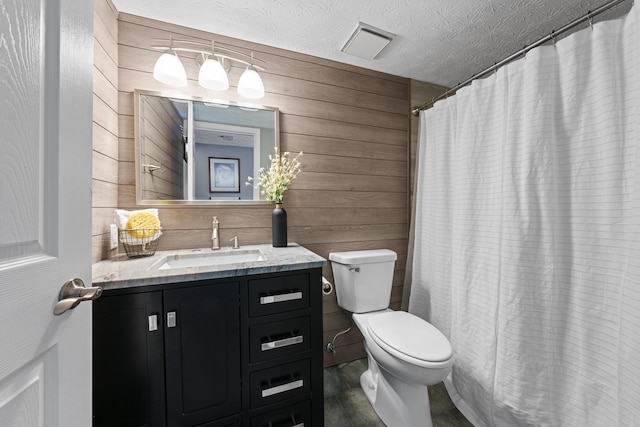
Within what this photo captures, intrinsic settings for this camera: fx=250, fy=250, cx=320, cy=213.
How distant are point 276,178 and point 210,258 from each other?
611mm

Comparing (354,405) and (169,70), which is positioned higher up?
(169,70)

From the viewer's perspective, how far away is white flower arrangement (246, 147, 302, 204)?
1573 millimetres

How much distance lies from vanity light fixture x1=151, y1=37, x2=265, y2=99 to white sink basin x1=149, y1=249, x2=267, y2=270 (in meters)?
0.96

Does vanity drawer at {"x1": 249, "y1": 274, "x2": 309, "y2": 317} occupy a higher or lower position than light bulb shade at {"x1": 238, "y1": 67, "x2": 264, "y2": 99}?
lower

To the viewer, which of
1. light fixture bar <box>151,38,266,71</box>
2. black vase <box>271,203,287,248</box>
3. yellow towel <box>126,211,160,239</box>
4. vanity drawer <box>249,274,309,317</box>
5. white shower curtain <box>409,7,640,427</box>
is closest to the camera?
white shower curtain <box>409,7,640,427</box>

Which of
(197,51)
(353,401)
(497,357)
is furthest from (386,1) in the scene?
(353,401)

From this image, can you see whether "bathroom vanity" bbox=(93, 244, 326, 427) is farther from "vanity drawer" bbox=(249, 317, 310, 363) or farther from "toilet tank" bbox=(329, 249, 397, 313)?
"toilet tank" bbox=(329, 249, 397, 313)

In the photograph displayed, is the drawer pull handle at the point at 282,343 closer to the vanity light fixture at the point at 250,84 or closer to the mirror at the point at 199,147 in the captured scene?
the mirror at the point at 199,147

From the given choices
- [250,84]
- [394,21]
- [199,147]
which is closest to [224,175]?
[199,147]

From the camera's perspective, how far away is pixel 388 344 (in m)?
1.26

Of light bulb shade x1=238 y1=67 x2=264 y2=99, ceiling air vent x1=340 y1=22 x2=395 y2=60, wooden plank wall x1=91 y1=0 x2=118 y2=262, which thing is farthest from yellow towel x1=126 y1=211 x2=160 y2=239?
ceiling air vent x1=340 y1=22 x2=395 y2=60

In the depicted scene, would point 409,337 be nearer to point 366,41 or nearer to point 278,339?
point 278,339

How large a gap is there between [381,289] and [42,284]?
5.19 ft

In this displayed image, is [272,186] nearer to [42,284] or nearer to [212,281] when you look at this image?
[212,281]
